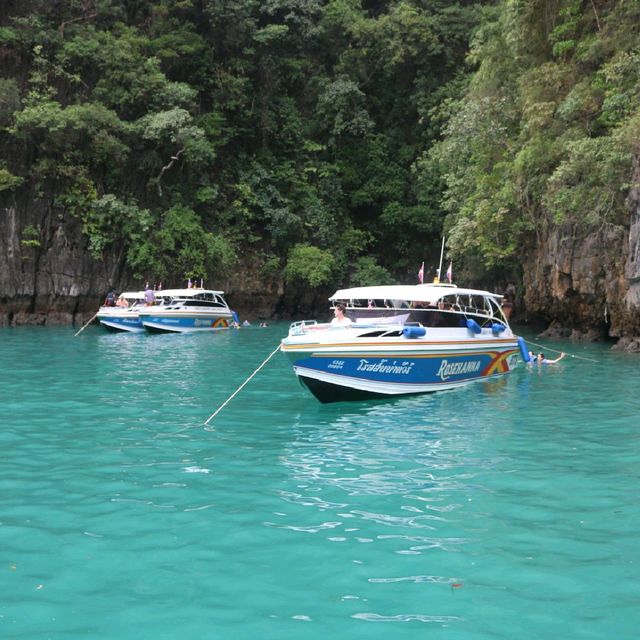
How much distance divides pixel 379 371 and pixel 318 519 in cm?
733

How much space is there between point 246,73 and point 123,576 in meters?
41.0

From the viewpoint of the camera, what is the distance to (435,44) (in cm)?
4403

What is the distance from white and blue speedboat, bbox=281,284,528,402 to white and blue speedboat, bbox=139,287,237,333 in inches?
721

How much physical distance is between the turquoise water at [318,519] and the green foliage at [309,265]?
2821cm

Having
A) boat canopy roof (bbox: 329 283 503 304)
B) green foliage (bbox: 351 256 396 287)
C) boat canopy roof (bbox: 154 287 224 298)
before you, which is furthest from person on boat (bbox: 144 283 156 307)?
boat canopy roof (bbox: 329 283 503 304)

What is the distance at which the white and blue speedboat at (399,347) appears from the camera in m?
14.1

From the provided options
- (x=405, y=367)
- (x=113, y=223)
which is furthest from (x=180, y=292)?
(x=405, y=367)

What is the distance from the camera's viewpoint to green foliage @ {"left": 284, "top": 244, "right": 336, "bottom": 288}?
42.5m

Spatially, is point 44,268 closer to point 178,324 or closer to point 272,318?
point 178,324

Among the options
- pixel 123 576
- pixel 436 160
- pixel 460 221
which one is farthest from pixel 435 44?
pixel 123 576

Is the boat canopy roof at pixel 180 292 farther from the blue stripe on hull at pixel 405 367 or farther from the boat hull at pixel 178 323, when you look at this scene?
the blue stripe on hull at pixel 405 367

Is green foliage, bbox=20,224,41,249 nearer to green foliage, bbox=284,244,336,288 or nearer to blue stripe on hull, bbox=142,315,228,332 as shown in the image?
blue stripe on hull, bbox=142,315,228,332

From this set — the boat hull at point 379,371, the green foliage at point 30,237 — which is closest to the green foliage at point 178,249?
the green foliage at point 30,237

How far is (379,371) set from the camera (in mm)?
14461
